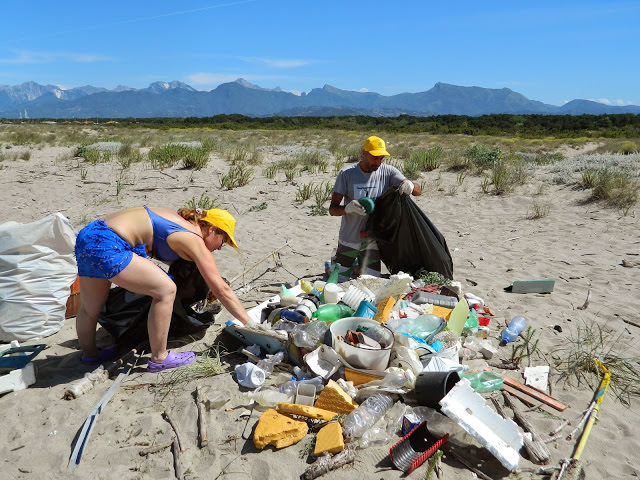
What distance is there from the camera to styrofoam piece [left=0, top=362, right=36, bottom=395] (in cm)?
257

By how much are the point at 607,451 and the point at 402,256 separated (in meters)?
2.19

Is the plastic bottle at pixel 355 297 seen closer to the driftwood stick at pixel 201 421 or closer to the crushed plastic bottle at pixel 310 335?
the crushed plastic bottle at pixel 310 335

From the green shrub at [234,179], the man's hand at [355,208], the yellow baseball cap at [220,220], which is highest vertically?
the yellow baseball cap at [220,220]

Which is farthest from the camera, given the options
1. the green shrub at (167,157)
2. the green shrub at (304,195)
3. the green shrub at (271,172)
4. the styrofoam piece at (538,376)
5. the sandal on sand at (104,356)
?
the green shrub at (167,157)

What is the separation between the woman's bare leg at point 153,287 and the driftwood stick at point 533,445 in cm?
208

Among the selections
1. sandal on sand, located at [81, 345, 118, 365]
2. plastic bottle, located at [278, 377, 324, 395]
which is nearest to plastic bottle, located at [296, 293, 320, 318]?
plastic bottle, located at [278, 377, 324, 395]

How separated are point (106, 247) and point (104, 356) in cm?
96

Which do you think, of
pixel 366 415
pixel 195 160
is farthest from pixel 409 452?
pixel 195 160

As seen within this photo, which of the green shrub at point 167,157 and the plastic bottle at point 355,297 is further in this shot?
the green shrub at point 167,157

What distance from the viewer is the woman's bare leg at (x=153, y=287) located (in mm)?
2480

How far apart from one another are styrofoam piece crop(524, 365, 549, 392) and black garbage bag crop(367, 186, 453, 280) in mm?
1301

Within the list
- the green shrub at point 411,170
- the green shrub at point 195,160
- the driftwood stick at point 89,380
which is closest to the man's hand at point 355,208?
the driftwood stick at point 89,380

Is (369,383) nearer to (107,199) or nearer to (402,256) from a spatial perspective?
(402,256)

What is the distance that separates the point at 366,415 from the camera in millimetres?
2281
